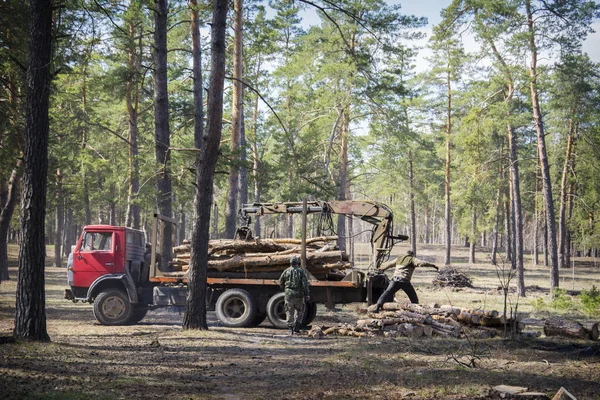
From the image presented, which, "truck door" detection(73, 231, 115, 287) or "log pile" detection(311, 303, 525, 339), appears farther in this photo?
"truck door" detection(73, 231, 115, 287)

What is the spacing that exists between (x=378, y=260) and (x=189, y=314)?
18.7 ft

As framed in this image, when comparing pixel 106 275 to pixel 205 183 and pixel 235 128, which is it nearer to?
pixel 205 183

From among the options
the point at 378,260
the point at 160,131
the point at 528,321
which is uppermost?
the point at 160,131

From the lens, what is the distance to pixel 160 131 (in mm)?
17781

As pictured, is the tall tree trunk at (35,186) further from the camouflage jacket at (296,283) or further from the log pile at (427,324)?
the log pile at (427,324)

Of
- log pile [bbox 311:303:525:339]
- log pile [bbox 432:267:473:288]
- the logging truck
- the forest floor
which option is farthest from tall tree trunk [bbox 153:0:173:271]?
log pile [bbox 432:267:473:288]

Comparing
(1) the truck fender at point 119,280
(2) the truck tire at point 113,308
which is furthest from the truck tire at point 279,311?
(2) the truck tire at point 113,308

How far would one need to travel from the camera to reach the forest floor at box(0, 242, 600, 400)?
717cm

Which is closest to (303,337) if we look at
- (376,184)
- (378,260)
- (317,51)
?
(378,260)

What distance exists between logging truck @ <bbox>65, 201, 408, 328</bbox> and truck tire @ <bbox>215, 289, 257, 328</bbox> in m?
0.02

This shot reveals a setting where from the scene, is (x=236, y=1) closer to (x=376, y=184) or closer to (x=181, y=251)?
(x=181, y=251)

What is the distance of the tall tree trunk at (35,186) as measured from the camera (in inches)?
380

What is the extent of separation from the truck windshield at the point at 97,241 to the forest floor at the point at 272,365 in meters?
2.24

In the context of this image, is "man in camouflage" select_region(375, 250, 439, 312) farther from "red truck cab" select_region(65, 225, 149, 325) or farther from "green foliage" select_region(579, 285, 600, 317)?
"red truck cab" select_region(65, 225, 149, 325)
